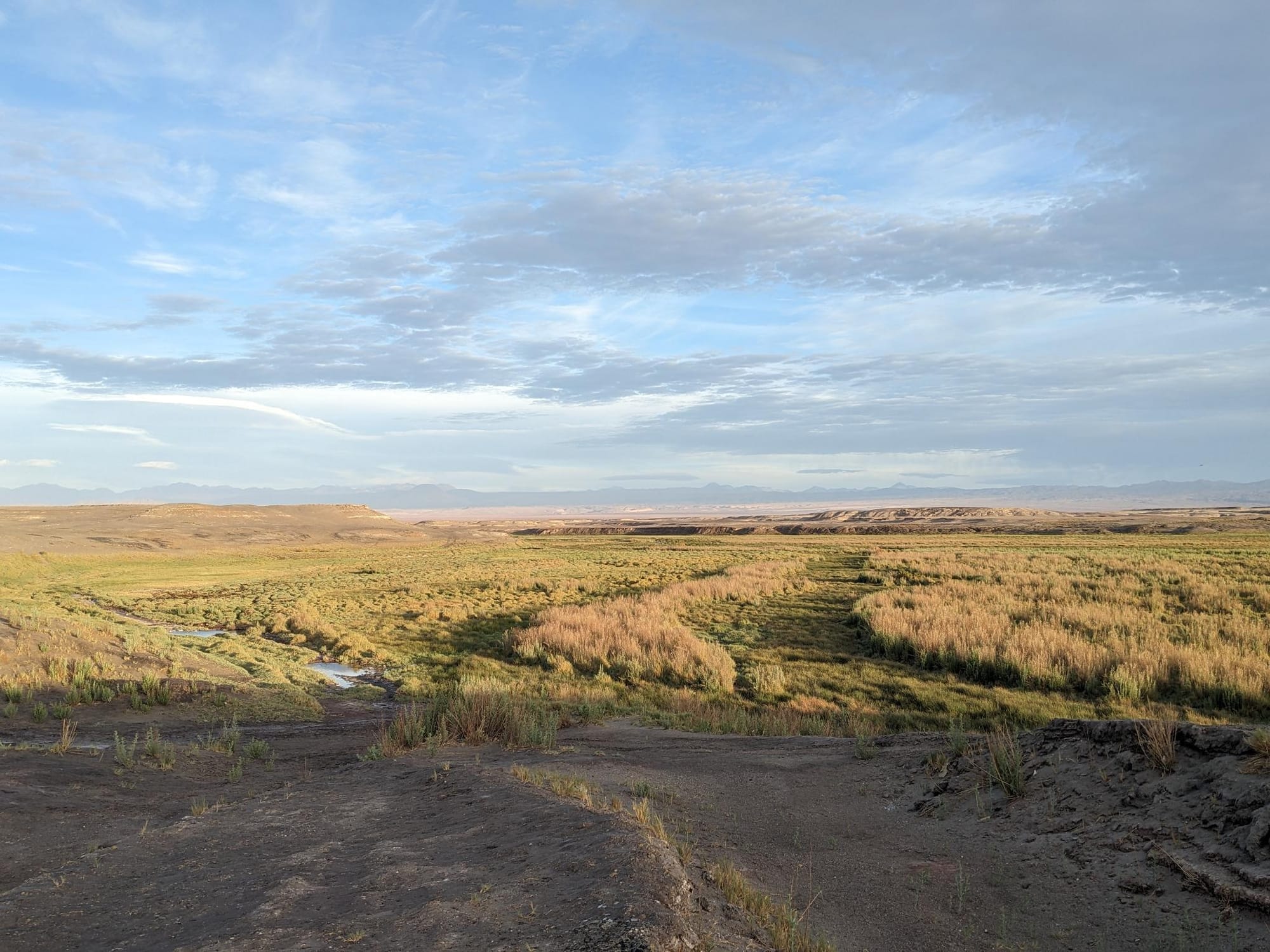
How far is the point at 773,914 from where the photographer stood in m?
5.54

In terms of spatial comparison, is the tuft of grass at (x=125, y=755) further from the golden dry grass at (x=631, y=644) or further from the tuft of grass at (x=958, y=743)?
the golden dry grass at (x=631, y=644)

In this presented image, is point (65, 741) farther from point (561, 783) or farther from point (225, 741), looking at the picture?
point (561, 783)

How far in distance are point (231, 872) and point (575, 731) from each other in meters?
7.66

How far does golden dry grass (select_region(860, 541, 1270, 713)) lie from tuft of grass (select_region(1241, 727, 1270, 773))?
9.19 meters

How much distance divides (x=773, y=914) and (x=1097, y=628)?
19.4m

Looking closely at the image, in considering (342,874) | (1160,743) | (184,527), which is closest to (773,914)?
(342,874)

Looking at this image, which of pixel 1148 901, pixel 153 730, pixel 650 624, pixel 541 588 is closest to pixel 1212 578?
pixel 650 624

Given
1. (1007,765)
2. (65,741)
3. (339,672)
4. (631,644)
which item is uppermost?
(1007,765)

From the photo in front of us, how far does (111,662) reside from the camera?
1602 cm

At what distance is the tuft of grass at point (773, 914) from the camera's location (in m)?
5.05

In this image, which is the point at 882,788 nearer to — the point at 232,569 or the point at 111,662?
the point at 111,662

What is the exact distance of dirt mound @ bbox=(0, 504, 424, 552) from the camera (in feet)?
242

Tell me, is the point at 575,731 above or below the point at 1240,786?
below

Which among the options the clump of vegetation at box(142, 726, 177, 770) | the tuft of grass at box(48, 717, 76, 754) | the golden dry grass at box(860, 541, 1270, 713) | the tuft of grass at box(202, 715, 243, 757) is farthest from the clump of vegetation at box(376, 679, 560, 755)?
the golden dry grass at box(860, 541, 1270, 713)
